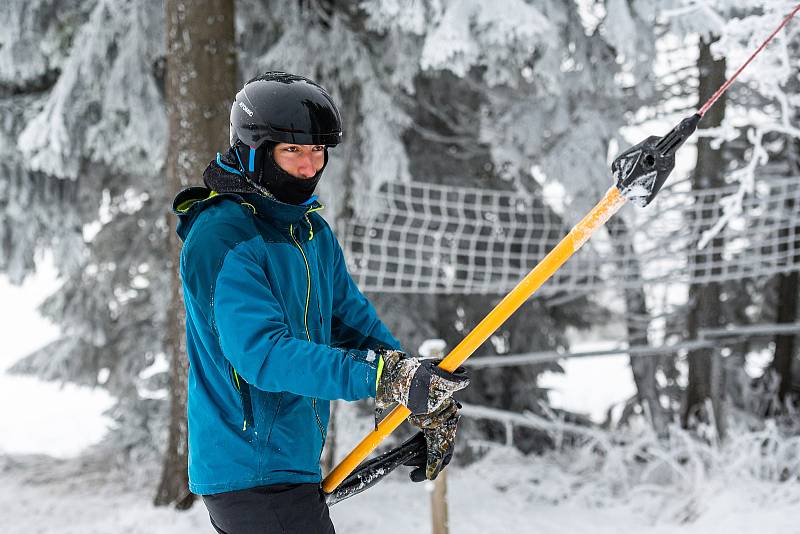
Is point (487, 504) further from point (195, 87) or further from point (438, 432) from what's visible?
point (438, 432)

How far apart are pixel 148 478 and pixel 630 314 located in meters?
4.23

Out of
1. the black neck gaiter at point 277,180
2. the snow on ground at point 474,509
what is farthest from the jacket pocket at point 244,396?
the snow on ground at point 474,509

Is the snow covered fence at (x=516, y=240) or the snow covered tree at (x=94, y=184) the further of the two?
the snow covered fence at (x=516, y=240)

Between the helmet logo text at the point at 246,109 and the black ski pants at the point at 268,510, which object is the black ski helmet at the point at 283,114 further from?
the black ski pants at the point at 268,510

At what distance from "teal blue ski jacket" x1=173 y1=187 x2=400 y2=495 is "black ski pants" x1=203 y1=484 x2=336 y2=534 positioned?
2cm

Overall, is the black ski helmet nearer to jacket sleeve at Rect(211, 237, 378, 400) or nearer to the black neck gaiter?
the black neck gaiter

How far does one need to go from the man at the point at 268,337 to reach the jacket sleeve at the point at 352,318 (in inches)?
5.0

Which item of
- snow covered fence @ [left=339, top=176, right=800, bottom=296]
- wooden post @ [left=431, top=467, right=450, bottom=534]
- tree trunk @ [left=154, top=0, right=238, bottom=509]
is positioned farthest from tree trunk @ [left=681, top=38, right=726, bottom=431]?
tree trunk @ [left=154, top=0, right=238, bottom=509]

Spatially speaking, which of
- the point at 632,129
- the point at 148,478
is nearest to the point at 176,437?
the point at 148,478

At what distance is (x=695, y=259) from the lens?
6.17 meters

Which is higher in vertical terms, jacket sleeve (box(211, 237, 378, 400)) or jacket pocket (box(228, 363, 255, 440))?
jacket sleeve (box(211, 237, 378, 400))

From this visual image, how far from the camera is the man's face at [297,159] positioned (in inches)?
73.8

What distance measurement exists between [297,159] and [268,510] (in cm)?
81

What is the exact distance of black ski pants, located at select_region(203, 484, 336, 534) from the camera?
179cm
